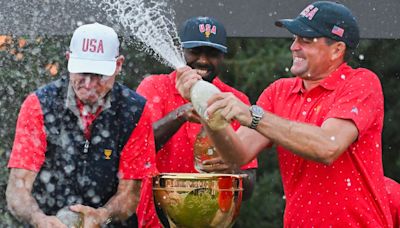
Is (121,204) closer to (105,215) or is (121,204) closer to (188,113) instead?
(105,215)

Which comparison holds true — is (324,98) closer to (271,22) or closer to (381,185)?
(381,185)

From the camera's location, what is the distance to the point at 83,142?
19.8 ft

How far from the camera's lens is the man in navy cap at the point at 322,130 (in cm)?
571

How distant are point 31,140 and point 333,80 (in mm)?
1512

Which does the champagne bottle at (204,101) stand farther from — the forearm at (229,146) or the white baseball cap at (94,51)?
the white baseball cap at (94,51)

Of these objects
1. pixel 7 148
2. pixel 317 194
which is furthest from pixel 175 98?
pixel 7 148

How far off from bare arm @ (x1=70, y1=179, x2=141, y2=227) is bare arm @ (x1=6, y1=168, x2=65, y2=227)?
0.86 feet

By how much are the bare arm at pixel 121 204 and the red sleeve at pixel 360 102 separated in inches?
40.7

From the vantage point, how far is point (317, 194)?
588cm

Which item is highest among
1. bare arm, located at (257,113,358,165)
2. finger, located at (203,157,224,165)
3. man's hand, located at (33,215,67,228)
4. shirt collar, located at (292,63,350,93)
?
shirt collar, located at (292,63,350,93)

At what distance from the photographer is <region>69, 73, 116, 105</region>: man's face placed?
5996 mm

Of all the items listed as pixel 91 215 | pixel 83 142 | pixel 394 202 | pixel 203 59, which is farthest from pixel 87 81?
pixel 394 202

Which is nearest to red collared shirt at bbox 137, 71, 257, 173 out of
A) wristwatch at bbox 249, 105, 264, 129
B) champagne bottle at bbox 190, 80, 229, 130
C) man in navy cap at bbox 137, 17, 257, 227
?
man in navy cap at bbox 137, 17, 257, 227

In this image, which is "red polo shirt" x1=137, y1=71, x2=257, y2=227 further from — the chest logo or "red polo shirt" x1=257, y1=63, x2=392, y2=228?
"red polo shirt" x1=257, y1=63, x2=392, y2=228
